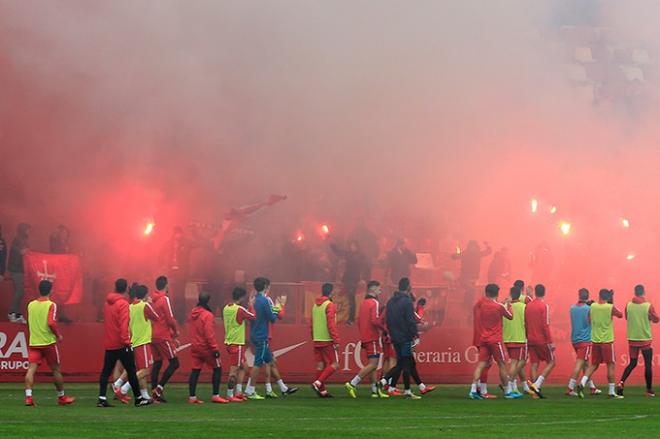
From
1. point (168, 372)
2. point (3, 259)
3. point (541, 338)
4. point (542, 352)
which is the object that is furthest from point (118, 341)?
point (542, 352)

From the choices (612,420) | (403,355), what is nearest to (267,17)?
(403,355)

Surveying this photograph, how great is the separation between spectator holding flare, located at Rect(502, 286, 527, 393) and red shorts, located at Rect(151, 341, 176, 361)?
6280mm

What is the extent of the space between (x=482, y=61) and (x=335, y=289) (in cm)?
586

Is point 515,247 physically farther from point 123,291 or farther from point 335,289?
point 123,291

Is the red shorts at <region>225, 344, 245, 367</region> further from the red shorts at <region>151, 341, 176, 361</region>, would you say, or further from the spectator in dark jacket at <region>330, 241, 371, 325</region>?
the spectator in dark jacket at <region>330, 241, 371, 325</region>

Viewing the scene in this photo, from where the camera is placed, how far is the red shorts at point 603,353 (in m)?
24.2

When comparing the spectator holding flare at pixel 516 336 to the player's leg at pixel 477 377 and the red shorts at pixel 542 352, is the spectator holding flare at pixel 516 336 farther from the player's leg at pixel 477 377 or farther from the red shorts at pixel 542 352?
the player's leg at pixel 477 377

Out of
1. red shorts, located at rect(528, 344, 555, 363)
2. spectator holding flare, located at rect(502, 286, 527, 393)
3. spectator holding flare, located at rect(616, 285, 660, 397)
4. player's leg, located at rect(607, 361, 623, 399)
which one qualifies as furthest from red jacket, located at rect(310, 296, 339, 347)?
spectator holding flare, located at rect(616, 285, 660, 397)

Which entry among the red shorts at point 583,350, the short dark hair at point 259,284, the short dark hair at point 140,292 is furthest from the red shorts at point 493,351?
the short dark hair at point 140,292

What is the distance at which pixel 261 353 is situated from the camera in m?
22.8

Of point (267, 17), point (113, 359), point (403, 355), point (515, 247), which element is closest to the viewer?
point (113, 359)

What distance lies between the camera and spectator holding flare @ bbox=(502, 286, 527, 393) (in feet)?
78.7

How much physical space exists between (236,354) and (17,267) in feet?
18.3

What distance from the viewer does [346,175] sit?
29.2 m
